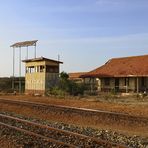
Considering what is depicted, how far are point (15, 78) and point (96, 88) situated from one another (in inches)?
562

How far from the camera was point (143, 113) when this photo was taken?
19.5 meters

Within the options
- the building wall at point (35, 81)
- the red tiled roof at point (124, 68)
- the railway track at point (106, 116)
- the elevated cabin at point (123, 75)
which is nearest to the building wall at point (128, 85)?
the elevated cabin at point (123, 75)

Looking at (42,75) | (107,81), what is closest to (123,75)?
(107,81)

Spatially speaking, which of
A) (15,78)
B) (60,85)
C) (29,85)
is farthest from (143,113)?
(15,78)

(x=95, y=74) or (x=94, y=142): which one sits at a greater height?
(x=95, y=74)

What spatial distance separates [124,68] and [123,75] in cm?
256

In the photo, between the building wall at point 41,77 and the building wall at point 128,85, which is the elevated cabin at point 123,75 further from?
the building wall at point 41,77

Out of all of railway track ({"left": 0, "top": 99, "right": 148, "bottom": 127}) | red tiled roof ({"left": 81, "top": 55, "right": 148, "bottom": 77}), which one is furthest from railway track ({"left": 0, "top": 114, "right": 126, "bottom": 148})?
red tiled roof ({"left": 81, "top": 55, "right": 148, "bottom": 77})

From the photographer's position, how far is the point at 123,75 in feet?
135

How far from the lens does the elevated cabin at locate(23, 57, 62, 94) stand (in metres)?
40.5

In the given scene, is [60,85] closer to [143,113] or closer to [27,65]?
[27,65]

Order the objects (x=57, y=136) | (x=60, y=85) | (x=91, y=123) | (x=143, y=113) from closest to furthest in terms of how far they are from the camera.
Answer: (x=57, y=136)
(x=91, y=123)
(x=143, y=113)
(x=60, y=85)

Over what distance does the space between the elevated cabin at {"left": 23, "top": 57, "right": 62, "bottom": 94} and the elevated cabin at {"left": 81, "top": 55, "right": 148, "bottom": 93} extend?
494cm

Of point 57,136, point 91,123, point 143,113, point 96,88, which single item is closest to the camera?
point 57,136
